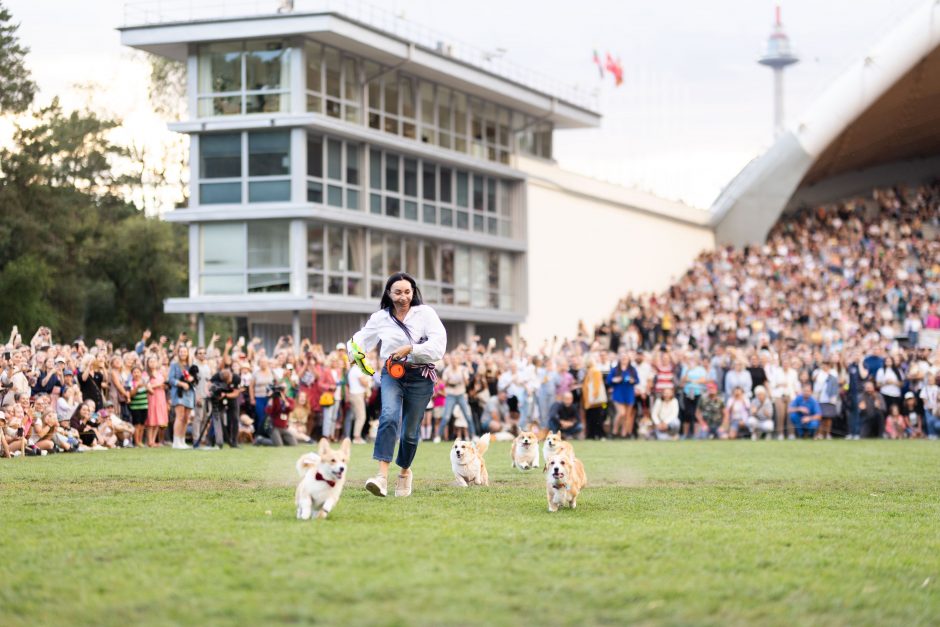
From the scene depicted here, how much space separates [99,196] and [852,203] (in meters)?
31.3

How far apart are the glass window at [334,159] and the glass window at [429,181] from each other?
4380mm

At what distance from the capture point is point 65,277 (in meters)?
46.8

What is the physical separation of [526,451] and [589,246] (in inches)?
1387

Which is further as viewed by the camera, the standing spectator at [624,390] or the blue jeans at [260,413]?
the standing spectator at [624,390]

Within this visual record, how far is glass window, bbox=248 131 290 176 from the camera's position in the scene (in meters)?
38.1

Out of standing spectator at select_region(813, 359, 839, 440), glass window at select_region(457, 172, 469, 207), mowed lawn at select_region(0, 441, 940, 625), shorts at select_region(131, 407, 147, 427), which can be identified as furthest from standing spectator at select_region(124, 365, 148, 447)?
glass window at select_region(457, 172, 469, 207)

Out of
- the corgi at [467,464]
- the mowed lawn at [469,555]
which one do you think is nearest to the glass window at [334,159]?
the mowed lawn at [469,555]

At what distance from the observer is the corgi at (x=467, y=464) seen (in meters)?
13.3

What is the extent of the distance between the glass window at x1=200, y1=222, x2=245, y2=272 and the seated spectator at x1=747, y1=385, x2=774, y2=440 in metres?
16.2

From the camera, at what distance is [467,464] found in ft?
43.9

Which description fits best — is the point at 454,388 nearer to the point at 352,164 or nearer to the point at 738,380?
the point at 738,380

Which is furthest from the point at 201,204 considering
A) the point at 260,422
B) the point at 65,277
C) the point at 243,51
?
the point at 260,422

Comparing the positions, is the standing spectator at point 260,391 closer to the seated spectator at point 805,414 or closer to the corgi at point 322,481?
the seated spectator at point 805,414

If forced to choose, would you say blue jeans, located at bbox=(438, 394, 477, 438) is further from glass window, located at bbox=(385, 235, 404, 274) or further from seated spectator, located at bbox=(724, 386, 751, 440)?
glass window, located at bbox=(385, 235, 404, 274)
